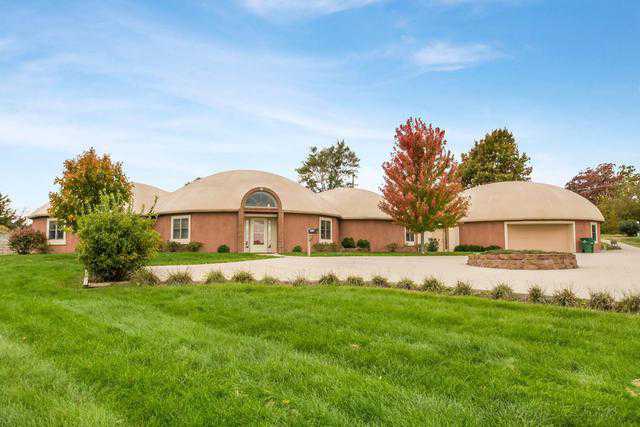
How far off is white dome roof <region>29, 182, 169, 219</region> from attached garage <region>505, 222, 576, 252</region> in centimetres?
2369

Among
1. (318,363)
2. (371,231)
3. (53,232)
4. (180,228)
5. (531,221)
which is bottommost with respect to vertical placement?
(318,363)

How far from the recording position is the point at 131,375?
3.43 m

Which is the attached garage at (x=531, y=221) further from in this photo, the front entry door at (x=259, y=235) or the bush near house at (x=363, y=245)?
the front entry door at (x=259, y=235)

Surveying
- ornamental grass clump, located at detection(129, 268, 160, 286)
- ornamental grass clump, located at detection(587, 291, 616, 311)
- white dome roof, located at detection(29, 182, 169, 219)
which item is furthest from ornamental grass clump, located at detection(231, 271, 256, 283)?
white dome roof, located at detection(29, 182, 169, 219)

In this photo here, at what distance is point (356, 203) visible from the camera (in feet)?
92.1

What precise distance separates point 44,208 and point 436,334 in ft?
95.9

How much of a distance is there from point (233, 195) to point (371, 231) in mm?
9408

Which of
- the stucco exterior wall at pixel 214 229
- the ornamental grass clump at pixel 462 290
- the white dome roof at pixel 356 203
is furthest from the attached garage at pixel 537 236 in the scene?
the ornamental grass clump at pixel 462 290

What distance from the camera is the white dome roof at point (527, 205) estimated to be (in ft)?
84.6

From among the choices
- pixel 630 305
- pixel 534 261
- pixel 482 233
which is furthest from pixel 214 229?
pixel 630 305

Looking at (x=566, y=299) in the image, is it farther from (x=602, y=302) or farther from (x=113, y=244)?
(x=113, y=244)

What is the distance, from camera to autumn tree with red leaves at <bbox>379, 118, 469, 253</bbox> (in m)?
21.4

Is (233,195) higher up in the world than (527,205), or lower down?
higher up

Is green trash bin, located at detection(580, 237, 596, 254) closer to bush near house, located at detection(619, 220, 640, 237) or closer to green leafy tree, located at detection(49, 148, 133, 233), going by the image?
bush near house, located at detection(619, 220, 640, 237)
